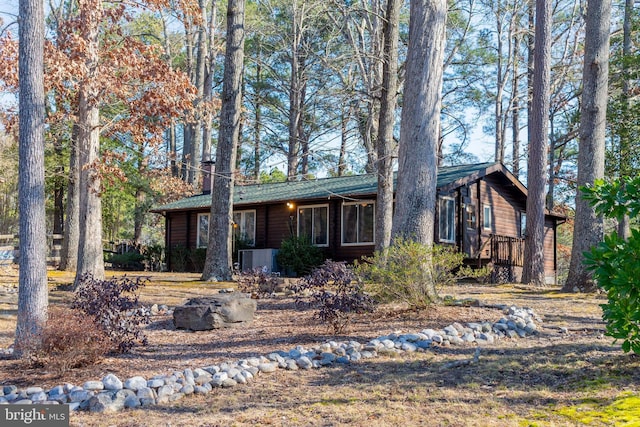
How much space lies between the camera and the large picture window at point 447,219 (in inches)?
709

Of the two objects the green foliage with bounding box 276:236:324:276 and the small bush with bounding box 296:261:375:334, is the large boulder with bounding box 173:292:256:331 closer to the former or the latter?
the small bush with bounding box 296:261:375:334

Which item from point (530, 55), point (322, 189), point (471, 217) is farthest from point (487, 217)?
point (530, 55)

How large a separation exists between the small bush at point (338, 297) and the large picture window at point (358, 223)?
1071cm

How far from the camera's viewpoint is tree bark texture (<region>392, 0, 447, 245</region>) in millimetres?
8297

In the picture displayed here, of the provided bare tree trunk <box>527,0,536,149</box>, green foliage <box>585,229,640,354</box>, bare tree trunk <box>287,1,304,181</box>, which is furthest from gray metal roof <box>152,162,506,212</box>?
green foliage <box>585,229,640,354</box>

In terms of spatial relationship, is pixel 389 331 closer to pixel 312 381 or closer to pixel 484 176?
pixel 312 381

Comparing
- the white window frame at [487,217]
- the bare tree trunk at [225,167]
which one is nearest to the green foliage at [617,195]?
the bare tree trunk at [225,167]

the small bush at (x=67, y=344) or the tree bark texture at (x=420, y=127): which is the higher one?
the tree bark texture at (x=420, y=127)

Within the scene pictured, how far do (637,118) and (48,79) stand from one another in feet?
56.3

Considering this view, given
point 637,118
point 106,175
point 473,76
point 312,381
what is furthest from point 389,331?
point 473,76

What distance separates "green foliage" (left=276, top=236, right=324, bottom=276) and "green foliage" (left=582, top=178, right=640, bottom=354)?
45.7 ft

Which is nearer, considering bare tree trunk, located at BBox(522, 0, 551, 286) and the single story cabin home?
bare tree trunk, located at BBox(522, 0, 551, 286)

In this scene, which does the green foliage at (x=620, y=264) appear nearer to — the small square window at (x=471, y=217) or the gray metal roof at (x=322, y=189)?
the gray metal roof at (x=322, y=189)

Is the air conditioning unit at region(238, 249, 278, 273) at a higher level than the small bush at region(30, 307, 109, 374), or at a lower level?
higher
